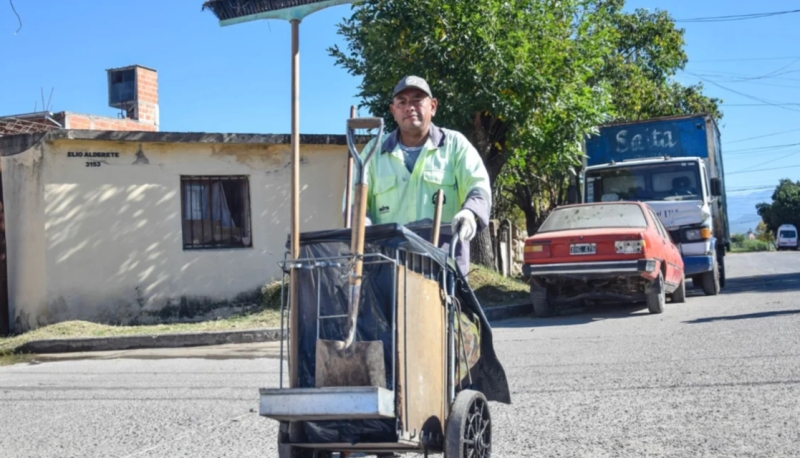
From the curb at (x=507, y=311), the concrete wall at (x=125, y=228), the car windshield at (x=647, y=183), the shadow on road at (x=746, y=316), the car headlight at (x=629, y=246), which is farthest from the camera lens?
the car windshield at (x=647, y=183)

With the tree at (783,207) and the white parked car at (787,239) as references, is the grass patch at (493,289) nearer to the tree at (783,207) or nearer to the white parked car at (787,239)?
the white parked car at (787,239)

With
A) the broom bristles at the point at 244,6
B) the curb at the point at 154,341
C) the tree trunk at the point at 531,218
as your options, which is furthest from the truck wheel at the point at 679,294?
the tree trunk at the point at 531,218

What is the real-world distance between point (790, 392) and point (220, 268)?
408 inches

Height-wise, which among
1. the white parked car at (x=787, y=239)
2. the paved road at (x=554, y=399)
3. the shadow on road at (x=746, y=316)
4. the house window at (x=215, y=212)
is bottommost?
the paved road at (x=554, y=399)

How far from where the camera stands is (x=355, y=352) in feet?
11.6

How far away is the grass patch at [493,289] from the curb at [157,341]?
377 centimetres

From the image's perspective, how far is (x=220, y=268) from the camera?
583 inches

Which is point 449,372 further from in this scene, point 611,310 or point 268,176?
point 268,176

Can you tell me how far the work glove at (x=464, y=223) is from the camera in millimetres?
4012

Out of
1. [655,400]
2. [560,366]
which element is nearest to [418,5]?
[560,366]

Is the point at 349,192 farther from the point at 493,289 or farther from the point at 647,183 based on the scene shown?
the point at 647,183

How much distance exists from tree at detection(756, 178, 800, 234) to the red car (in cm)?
7612

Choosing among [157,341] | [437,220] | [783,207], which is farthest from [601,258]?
[783,207]

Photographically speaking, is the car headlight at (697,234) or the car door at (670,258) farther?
the car headlight at (697,234)
